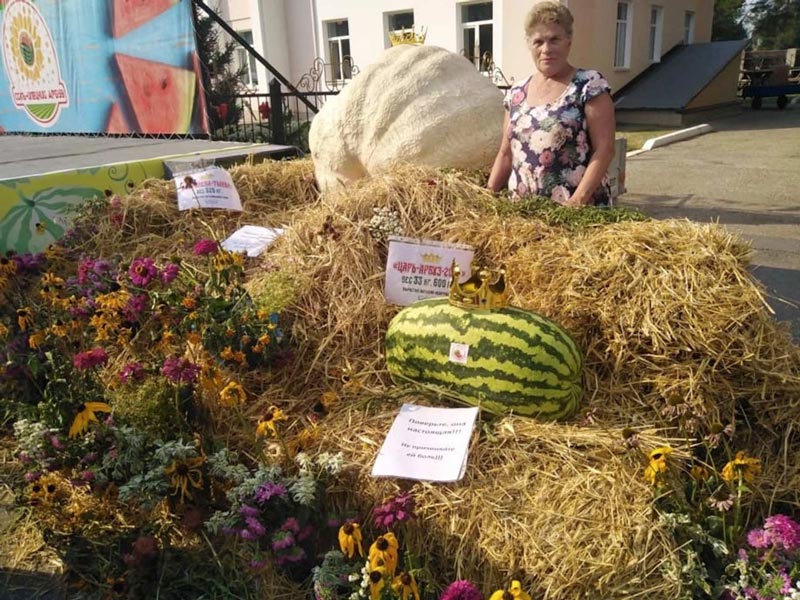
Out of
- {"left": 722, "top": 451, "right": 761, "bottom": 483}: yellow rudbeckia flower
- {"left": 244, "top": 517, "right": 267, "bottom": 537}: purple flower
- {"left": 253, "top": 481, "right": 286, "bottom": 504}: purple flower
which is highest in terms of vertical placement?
{"left": 722, "top": 451, "right": 761, "bottom": 483}: yellow rudbeckia flower

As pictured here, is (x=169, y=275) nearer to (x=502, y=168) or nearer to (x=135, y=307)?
(x=135, y=307)

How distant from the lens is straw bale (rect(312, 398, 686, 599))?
1412 mm

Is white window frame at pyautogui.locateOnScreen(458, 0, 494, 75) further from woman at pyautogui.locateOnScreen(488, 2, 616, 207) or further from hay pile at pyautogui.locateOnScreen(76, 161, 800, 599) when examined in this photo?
hay pile at pyautogui.locateOnScreen(76, 161, 800, 599)

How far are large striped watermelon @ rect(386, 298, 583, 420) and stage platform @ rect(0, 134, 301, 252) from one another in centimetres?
206

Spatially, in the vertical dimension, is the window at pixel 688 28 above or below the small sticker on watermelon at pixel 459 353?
above

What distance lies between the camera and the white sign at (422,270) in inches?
91.2

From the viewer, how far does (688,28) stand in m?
22.5

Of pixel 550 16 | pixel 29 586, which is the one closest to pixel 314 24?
pixel 550 16

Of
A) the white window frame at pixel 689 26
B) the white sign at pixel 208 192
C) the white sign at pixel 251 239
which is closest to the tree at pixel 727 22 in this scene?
the white window frame at pixel 689 26

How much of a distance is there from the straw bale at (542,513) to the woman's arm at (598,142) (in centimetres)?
125

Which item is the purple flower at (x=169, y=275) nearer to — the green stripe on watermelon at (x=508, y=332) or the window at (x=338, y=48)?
the green stripe on watermelon at (x=508, y=332)

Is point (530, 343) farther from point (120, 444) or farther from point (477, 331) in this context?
point (120, 444)

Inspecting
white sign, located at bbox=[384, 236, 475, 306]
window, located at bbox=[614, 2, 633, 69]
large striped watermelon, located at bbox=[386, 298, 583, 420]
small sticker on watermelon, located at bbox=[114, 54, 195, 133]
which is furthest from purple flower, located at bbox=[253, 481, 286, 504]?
window, located at bbox=[614, 2, 633, 69]

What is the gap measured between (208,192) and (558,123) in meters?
1.93
